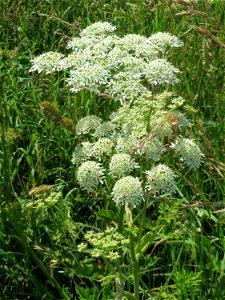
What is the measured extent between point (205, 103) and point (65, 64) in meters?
1.35

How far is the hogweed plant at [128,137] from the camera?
2.34m

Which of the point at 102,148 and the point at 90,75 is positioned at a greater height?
the point at 90,75

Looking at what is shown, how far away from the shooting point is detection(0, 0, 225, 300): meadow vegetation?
2.42 metres

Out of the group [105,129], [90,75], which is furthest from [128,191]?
[90,75]

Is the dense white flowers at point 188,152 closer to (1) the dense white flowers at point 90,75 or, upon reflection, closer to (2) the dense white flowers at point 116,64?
(2) the dense white flowers at point 116,64

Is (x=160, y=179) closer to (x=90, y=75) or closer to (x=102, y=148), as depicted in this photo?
(x=102, y=148)

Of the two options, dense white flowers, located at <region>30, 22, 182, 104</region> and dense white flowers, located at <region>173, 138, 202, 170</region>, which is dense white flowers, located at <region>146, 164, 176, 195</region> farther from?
dense white flowers, located at <region>30, 22, 182, 104</region>

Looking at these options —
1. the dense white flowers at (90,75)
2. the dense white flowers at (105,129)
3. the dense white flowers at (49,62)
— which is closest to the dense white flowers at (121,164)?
the dense white flowers at (105,129)

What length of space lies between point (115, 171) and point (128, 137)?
15 cm

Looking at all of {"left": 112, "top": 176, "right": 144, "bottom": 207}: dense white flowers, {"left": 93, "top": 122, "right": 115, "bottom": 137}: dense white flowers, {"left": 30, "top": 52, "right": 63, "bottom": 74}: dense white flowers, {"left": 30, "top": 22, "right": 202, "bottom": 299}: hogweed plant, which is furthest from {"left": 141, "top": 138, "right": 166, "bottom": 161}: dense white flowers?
{"left": 30, "top": 52, "right": 63, "bottom": 74}: dense white flowers

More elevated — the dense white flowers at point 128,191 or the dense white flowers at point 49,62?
Result: the dense white flowers at point 49,62

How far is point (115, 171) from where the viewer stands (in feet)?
7.91

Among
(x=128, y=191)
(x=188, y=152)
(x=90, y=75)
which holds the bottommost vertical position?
(x=128, y=191)

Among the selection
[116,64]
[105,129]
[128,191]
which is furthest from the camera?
[116,64]
